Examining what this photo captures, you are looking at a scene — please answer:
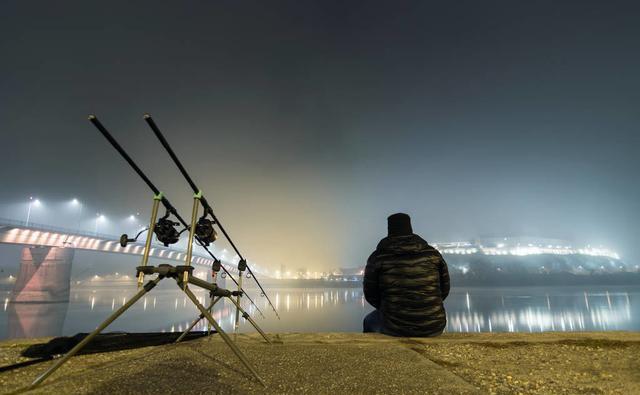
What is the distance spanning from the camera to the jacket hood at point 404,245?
21.2ft

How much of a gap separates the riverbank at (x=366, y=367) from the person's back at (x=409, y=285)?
18.5 inches

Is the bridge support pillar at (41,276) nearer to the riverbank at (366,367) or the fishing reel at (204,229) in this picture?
the riverbank at (366,367)

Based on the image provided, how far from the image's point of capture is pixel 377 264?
667 cm

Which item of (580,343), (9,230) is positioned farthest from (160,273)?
(9,230)

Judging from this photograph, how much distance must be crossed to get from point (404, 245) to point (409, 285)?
0.81m

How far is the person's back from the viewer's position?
6258mm

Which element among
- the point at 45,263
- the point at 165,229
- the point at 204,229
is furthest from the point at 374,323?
the point at 45,263

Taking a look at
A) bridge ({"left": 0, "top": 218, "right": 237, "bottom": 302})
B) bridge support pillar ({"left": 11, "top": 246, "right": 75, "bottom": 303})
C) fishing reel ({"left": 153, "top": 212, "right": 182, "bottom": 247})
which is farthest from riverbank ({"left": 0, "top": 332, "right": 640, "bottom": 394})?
bridge support pillar ({"left": 11, "top": 246, "right": 75, "bottom": 303})

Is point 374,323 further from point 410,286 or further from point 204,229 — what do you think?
point 204,229

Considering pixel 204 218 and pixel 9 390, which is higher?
pixel 204 218

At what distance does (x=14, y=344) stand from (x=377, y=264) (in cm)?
657

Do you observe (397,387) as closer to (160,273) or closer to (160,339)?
(160,273)

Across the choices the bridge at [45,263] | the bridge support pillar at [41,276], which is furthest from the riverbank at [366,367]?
the bridge support pillar at [41,276]

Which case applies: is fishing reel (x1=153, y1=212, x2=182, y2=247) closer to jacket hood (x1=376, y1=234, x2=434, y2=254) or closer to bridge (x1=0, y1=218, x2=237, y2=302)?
jacket hood (x1=376, y1=234, x2=434, y2=254)
